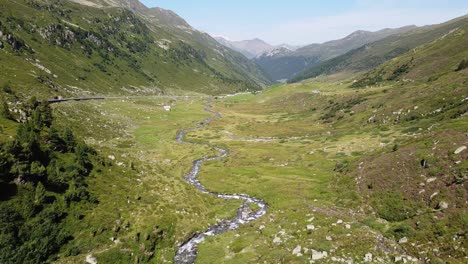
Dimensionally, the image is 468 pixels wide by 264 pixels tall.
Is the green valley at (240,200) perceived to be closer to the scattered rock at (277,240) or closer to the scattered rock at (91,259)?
the scattered rock at (91,259)

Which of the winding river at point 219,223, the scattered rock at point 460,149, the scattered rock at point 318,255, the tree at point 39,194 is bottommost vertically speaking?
the winding river at point 219,223

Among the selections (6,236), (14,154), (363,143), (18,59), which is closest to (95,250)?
(6,236)

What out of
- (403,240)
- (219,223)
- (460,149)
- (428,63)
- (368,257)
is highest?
(428,63)

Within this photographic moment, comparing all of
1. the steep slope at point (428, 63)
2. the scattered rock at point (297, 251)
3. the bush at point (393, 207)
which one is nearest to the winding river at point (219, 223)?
the scattered rock at point (297, 251)

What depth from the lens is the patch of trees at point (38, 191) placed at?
26594 mm

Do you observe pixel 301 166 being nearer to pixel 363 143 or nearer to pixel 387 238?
pixel 363 143

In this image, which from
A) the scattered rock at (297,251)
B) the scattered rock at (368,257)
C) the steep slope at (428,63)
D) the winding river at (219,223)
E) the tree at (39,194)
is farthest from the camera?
the steep slope at (428,63)

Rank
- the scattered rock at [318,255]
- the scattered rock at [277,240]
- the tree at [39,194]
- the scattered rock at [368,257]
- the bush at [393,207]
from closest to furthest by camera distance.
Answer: the scattered rock at [368,257]
the scattered rock at [318,255]
the tree at [39,194]
the scattered rock at [277,240]
the bush at [393,207]

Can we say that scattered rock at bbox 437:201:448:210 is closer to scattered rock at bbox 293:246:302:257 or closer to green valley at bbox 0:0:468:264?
green valley at bbox 0:0:468:264

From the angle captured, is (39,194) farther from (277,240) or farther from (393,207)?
(393,207)

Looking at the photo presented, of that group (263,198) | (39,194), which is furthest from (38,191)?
(263,198)

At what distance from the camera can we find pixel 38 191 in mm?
31031

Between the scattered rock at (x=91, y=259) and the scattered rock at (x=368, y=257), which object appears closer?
the scattered rock at (x=368, y=257)

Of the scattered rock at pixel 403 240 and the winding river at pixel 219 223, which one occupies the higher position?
the scattered rock at pixel 403 240
